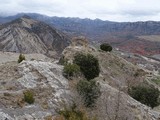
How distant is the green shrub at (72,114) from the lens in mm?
21395

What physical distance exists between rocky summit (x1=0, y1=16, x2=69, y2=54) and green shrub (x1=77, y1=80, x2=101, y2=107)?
440 ft

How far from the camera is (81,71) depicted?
2958cm

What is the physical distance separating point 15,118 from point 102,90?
33.1ft

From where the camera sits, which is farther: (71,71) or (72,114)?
(71,71)

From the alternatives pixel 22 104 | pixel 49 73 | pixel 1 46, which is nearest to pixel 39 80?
pixel 49 73

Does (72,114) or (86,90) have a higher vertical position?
(86,90)

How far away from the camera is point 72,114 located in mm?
21484

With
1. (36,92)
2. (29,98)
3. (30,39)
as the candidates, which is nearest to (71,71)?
(36,92)

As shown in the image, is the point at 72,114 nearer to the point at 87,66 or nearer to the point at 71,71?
the point at 71,71

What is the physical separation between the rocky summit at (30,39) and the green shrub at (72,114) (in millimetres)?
136344

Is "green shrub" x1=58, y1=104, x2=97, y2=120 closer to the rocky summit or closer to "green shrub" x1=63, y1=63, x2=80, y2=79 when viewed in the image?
"green shrub" x1=63, y1=63, x2=80, y2=79

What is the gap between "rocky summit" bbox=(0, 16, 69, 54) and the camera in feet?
531

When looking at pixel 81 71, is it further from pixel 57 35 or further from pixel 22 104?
pixel 57 35

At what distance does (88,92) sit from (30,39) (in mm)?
146415
